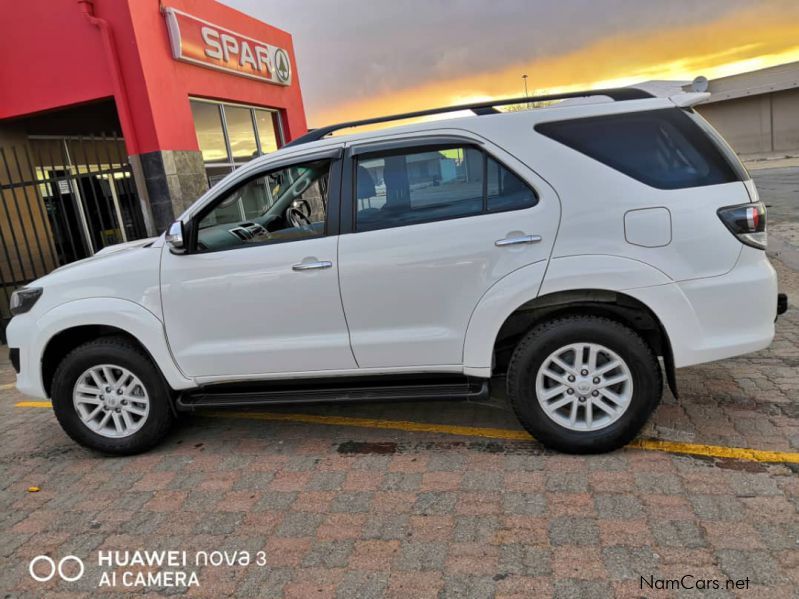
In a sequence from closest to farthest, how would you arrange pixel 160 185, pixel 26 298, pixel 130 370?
pixel 130 370 < pixel 26 298 < pixel 160 185

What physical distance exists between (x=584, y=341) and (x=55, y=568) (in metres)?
3.05

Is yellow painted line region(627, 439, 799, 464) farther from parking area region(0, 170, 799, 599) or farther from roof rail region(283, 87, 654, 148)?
roof rail region(283, 87, 654, 148)

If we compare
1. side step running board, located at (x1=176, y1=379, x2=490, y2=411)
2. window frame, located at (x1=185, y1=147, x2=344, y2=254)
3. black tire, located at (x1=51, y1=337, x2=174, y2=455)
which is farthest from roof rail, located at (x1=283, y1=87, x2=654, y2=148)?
black tire, located at (x1=51, y1=337, x2=174, y2=455)

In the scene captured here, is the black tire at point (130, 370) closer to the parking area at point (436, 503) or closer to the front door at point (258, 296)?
the parking area at point (436, 503)

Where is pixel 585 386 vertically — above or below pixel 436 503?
above

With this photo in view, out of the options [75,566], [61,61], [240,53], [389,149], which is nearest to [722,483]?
[389,149]

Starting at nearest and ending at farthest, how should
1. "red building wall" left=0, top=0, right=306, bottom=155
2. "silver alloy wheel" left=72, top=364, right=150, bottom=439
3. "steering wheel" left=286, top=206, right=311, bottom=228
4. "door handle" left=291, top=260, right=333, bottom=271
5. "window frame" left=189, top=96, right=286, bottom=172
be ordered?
1. "door handle" left=291, top=260, right=333, bottom=271
2. "silver alloy wheel" left=72, top=364, right=150, bottom=439
3. "steering wheel" left=286, top=206, right=311, bottom=228
4. "red building wall" left=0, top=0, right=306, bottom=155
5. "window frame" left=189, top=96, right=286, bottom=172

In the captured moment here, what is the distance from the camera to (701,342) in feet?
10.8

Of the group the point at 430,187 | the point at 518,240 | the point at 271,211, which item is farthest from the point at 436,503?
the point at 271,211

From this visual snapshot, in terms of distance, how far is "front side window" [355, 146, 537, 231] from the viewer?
346 centimetres

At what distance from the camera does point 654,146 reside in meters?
3.31

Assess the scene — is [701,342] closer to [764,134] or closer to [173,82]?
[173,82]

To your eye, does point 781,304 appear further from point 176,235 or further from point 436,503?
point 176,235

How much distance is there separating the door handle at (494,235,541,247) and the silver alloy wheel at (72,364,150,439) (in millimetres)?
2578
